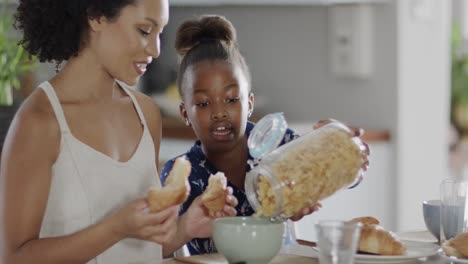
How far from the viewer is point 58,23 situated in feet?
5.61

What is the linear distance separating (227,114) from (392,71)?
1.51m

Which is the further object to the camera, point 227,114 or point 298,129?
point 298,129

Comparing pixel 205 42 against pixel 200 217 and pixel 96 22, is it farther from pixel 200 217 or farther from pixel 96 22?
pixel 200 217

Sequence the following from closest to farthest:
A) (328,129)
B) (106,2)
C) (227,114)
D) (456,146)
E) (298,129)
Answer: (328,129)
(106,2)
(227,114)
(298,129)
(456,146)

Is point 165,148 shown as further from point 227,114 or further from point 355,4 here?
point 227,114

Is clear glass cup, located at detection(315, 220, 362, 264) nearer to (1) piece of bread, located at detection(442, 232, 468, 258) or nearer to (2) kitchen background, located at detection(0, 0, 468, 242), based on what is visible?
(1) piece of bread, located at detection(442, 232, 468, 258)

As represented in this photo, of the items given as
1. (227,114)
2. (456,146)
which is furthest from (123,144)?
(456,146)

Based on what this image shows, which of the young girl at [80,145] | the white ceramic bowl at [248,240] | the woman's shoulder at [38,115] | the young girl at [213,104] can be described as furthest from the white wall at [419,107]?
the white ceramic bowl at [248,240]

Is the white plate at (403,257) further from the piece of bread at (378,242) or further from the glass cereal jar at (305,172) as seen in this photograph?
the glass cereal jar at (305,172)

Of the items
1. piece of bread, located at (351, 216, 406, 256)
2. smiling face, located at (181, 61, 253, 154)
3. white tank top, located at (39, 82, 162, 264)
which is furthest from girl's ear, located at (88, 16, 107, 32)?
piece of bread, located at (351, 216, 406, 256)

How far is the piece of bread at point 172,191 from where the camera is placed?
4.50 feet

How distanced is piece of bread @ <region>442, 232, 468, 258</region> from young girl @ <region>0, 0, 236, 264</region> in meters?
0.37

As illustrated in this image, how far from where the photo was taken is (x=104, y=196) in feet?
5.62

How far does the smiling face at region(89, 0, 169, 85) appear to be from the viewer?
5.40 feet
